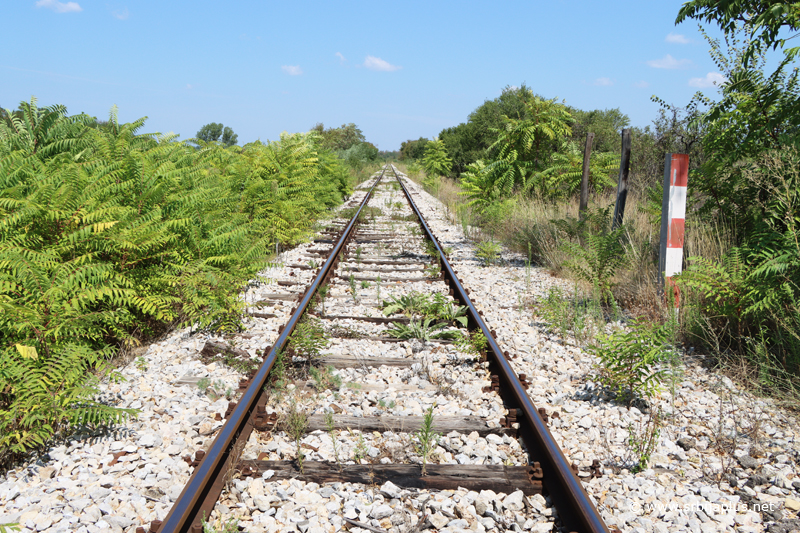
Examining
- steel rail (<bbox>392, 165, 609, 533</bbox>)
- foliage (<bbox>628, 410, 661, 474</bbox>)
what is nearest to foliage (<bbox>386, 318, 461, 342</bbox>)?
steel rail (<bbox>392, 165, 609, 533</bbox>)

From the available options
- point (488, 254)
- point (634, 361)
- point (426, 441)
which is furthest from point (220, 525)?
point (488, 254)

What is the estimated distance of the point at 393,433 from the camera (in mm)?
3346

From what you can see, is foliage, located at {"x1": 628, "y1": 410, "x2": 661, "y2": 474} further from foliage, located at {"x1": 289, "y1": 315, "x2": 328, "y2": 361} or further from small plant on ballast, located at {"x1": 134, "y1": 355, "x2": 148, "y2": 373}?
small plant on ballast, located at {"x1": 134, "y1": 355, "x2": 148, "y2": 373}

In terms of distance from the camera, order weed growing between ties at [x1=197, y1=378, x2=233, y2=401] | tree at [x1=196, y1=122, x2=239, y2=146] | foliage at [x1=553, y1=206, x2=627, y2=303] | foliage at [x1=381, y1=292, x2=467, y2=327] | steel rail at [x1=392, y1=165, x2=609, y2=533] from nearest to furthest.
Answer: steel rail at [x1=392, y1=165, x2=609, y2=533] < weed growing between ties at [x1=197, y1=378, x2=233, y2=401] < foliage at [x1=381, y1=292, x2=467, y2=327] < foliage at [x1=553, y1=206, x2=627, y2=303] < tree at [x1=196, y1=122, x2=239, y2=146]

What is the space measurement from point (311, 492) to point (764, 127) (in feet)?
17.8

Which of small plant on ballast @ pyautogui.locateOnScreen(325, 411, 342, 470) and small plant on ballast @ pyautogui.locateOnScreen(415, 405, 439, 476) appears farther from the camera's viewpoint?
small plant on ballast @ pyautogui.locateOnScreen(325, 411, 342, 470)

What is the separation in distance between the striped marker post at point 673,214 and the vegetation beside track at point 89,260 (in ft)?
14.5

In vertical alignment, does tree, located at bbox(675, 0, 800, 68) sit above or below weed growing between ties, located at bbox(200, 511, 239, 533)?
above

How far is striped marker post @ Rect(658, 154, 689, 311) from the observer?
514 cm

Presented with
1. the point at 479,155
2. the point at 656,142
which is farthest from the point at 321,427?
the point at 479,155

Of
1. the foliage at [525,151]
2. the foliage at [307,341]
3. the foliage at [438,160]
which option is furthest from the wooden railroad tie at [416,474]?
the foliage at [438,160]

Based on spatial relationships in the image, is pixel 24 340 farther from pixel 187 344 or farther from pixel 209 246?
pixel 209 246

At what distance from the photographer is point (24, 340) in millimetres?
3430

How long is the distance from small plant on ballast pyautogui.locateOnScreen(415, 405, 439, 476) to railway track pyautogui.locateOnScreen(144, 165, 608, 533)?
0.7 inches
